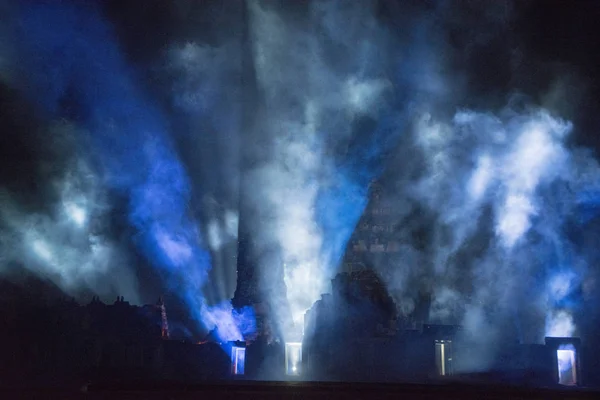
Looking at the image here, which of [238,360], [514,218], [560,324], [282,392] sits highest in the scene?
[514,218]

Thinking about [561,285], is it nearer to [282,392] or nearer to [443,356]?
[443,356]

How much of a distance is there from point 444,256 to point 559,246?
15.7 meters

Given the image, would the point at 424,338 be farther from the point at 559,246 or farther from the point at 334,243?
the point at 334,243

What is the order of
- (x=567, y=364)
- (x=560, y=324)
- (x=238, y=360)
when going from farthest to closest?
(x=560, y=324), (x=238, y=360), (x=567, y=364)

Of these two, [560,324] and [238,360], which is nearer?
[238,360]

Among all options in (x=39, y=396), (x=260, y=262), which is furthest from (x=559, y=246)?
(x=39, y=396)

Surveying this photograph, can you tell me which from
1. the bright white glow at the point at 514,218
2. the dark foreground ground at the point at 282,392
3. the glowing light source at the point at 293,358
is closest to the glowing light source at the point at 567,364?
the dark foreground ground at the point at 282,392

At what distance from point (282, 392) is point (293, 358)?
60.1 feet

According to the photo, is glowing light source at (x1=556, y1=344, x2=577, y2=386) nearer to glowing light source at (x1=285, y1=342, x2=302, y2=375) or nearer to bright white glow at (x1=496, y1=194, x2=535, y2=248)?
bright white glow at (x1=496, y1=194, x2=535, y2=248)

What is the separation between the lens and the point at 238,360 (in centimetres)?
3806

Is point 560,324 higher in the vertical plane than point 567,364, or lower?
higher

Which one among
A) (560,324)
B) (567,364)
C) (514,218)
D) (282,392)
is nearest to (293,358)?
(282,392)

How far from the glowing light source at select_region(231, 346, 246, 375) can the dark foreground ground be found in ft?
46.3

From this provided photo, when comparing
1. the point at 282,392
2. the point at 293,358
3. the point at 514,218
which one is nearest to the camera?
the point at 282,392
